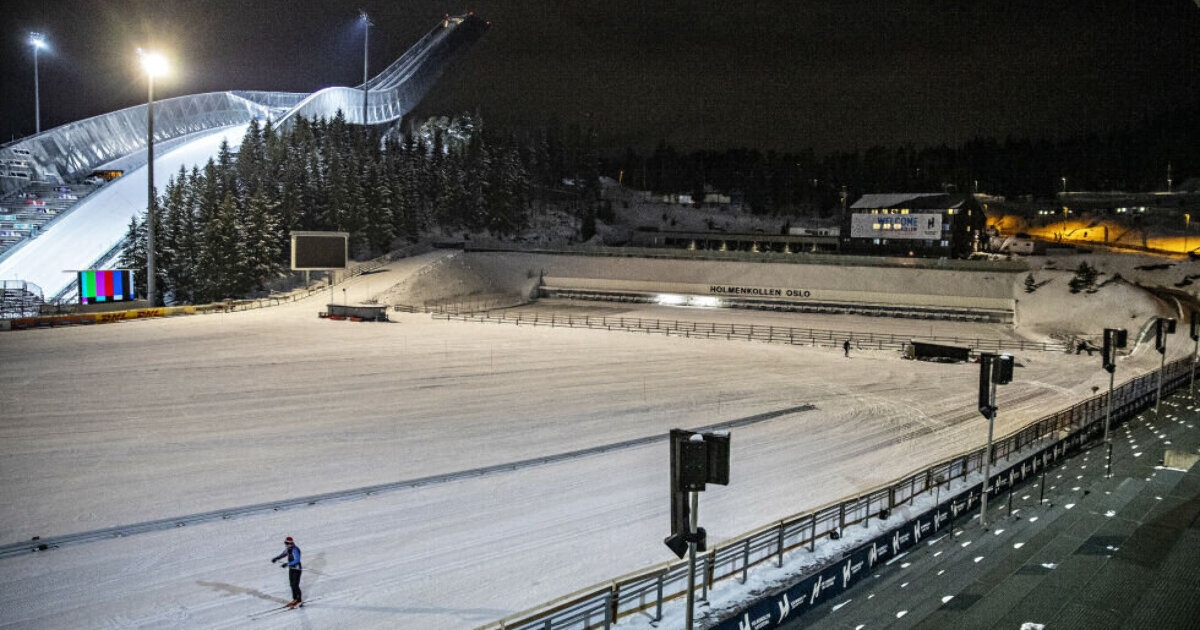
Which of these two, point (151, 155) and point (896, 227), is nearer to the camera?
point (151, 155)

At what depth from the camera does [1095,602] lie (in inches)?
379

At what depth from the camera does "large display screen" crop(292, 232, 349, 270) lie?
156 feet

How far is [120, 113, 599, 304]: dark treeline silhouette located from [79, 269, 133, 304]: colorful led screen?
36.8 feet

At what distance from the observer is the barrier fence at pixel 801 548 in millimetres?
8672

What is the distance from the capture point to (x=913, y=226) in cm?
6244

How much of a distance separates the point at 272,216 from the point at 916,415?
4944cm

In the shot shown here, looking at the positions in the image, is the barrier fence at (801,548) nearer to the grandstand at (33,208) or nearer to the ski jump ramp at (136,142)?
the ski jump ramp at (136,142)

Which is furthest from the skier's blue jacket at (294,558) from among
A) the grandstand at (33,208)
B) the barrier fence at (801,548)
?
the grandstand at (33,208)

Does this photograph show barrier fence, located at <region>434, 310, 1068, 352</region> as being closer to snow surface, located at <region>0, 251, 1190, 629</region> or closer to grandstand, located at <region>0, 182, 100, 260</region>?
snow surface, located at <region>0, 251, 1190, 629</region>

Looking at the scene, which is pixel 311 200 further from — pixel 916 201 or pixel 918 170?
pixel 918 170

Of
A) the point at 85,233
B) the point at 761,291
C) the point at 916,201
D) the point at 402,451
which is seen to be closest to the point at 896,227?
the point at 916,201

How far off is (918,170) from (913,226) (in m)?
78.1

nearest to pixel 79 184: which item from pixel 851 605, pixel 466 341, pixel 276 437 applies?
pixel 466 341

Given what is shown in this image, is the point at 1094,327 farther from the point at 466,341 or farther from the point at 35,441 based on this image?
the point at 35,441
